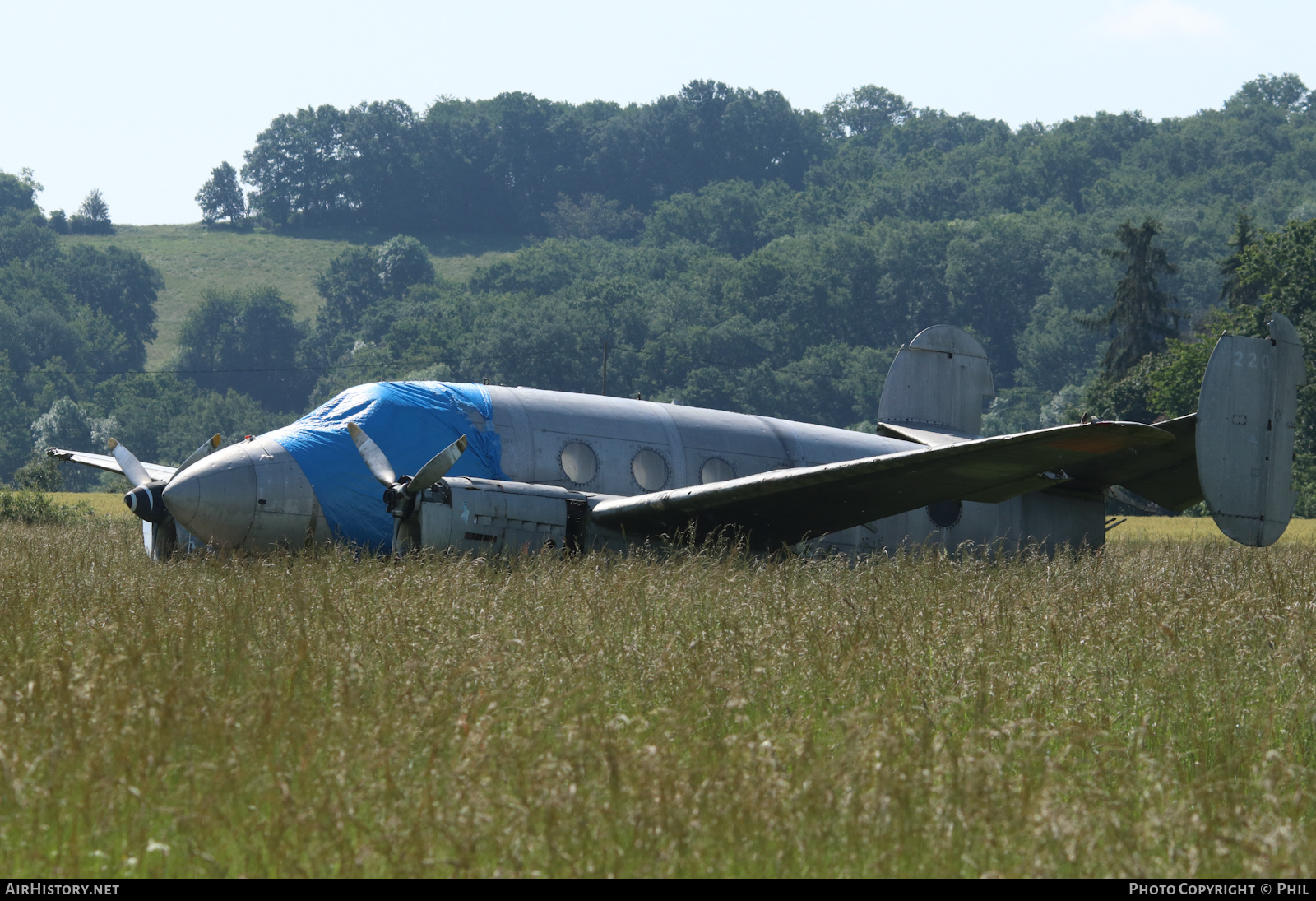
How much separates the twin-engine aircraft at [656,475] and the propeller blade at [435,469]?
19 millimetres

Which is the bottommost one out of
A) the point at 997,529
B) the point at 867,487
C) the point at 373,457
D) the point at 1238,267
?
the point at 997,529

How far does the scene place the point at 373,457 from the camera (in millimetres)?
12898

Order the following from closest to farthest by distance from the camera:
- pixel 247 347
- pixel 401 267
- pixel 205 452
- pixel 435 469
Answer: pixel 435 469, pixel 205 452, pixel 247 347, pixel 401 267

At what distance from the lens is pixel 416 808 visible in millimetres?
4727

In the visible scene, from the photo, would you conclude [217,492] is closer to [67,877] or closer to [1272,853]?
[67,877]

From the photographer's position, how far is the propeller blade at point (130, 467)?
1520 centimetres

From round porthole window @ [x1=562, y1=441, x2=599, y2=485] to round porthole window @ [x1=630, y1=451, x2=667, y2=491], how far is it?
52 centimetres

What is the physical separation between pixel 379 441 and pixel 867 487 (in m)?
5.65

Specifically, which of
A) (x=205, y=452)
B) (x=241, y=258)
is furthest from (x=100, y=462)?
(x=241, y=258)

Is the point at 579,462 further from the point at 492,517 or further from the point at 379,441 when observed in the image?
the point at 379,441

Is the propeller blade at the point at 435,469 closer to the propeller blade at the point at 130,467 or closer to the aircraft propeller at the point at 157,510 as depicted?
the aircraft propeller at the point at 157,510

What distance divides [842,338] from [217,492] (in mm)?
107196

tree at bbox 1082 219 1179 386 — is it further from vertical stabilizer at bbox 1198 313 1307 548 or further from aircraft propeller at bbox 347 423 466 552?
aircraft propeller at bbox 347 423 466 552

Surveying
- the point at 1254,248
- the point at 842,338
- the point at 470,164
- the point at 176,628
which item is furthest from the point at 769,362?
the point at 176,628
